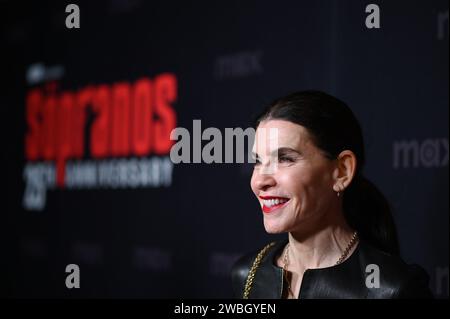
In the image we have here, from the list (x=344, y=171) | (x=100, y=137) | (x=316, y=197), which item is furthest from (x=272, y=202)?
(x=100, y=137)

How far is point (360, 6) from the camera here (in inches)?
104

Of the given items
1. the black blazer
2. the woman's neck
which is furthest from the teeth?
the black blazer

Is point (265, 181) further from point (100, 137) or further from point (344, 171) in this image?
point (100, 137)

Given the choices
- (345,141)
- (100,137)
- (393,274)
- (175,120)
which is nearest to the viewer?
(393,274)

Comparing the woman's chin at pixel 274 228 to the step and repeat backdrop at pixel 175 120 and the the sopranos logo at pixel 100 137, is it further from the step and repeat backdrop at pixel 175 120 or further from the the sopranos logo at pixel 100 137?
the the sopranos logo at pixel 100 137

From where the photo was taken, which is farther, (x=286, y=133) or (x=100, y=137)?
(x=100, y=137)

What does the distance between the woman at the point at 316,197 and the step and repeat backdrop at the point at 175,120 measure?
0.66m

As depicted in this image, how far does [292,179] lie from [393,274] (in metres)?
0.38

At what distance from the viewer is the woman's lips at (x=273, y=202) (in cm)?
194

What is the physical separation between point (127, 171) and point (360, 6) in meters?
1.77

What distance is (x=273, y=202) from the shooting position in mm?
1948

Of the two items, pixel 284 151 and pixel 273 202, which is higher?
pixel 284 151
